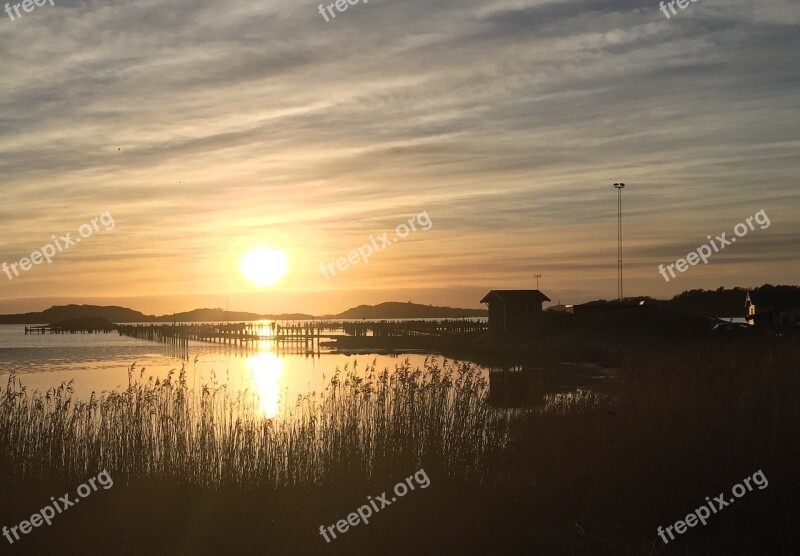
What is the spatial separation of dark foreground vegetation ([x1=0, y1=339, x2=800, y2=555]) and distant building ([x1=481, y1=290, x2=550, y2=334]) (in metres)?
52.4

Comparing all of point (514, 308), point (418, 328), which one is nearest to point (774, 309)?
point (514, 308)

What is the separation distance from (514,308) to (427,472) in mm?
57039

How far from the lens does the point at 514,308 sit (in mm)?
66750

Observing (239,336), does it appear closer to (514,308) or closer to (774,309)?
(514,308)

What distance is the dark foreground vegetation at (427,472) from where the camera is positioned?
28.9 feet

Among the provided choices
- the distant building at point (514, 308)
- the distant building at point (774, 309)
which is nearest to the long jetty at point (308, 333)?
the distant building at point (514, 308)

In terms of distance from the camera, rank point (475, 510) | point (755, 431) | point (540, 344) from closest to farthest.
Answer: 1. point (475, 510)
2. point (755, 431)
3. point (540, 344)

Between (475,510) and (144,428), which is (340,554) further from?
(144,428)

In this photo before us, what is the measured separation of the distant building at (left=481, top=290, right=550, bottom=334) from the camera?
65.8 metres

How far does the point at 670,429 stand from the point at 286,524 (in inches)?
224

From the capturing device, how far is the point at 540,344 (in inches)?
2196

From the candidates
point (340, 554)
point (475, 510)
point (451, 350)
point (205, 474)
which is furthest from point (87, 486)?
point (451, 350)

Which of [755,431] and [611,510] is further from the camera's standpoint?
[755,431]

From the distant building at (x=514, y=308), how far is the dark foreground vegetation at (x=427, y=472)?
5236cm
